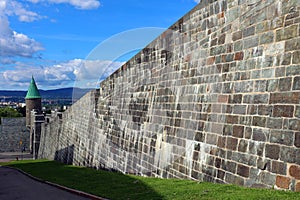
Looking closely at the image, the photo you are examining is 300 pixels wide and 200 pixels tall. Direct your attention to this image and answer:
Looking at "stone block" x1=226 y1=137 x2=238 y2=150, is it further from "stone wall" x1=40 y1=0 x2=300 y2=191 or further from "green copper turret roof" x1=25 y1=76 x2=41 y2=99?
"green copper turret roof" x1=25 y1=76 x2=41 y2=99

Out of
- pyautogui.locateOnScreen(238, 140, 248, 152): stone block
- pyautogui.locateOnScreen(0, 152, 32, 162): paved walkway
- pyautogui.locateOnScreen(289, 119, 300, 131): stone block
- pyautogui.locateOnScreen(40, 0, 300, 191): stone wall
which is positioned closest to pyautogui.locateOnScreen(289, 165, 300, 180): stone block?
pyautogui.locateOnScreen(40, 0, 300, 191): stone wall

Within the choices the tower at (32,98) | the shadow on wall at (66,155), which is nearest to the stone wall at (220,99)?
the shadow on wall at (66,155)

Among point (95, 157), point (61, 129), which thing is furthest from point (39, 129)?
point (95, 157)

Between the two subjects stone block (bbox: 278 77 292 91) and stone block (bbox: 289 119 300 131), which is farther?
stone block (bbox: 278 77 292 91)

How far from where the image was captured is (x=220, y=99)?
324 inches

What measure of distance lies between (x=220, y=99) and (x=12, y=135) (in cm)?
5940

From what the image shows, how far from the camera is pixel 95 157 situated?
17078 millimetres

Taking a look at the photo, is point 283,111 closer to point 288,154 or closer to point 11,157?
point 288,154

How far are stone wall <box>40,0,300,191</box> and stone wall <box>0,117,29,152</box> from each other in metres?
51.6

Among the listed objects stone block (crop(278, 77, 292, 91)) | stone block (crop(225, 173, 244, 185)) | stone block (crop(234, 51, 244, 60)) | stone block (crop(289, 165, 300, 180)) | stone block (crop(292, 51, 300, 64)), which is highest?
stone block (crop(234, 51, 244, 60))

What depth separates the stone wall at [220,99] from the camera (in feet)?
21.2

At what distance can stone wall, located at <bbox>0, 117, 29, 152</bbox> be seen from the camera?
199 ft

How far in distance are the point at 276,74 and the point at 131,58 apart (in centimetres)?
795

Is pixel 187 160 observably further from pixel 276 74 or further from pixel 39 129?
pixel 39 129
